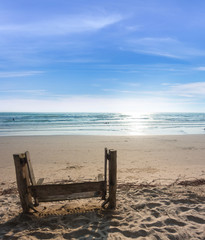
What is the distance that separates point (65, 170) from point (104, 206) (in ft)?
10.5

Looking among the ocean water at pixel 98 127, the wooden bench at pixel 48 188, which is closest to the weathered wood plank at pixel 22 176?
the wooden bench at pixel 48 188

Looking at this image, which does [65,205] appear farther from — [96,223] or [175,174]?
[175,174]

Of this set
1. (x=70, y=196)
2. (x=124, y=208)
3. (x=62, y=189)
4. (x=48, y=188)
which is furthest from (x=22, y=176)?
Result: (x=124, y=208)

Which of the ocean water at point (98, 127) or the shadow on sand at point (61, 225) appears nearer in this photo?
the shadow on sand at point (61, 225)

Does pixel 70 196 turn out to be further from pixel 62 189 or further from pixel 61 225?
pixel 61 225

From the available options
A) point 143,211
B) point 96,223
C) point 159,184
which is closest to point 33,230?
point 96,223

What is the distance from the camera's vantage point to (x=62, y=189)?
4.02 m

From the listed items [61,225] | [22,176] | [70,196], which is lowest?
[61,225]

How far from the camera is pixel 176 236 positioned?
3506 millimetres

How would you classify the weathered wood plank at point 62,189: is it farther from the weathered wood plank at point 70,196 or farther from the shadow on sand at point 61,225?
the shadow on sand at point 61,225

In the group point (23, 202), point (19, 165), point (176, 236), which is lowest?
point (176, 236)

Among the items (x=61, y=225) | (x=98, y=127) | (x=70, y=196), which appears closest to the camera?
(x=61, y=225)

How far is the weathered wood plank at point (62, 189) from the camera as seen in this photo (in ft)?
13.0

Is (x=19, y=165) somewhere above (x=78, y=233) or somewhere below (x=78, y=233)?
above
